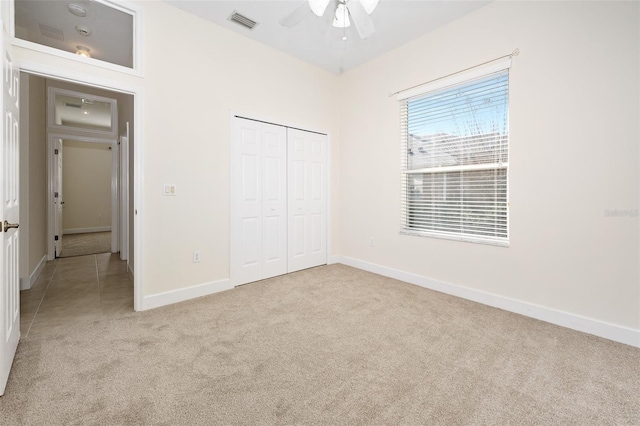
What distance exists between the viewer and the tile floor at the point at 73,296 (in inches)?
97.9

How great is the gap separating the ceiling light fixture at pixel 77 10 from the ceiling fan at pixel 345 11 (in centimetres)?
197

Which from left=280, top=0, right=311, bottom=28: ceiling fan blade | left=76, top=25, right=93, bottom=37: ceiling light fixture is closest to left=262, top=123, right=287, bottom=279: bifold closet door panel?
left=280, top=0, right=311, bottom=28: ceiling fan blade

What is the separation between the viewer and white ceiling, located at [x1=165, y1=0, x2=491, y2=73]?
9.44 feet

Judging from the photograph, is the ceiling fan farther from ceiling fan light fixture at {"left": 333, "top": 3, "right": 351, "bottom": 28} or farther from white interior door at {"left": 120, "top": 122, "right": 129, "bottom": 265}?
white interior door at {"left": 120, "top": 122, "right": 129, "bottom": 265}

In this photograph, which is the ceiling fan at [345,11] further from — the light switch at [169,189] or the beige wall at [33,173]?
the beige wall at [33,173]

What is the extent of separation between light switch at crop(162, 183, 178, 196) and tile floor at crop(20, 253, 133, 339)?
118 cm

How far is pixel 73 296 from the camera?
3.11 metres

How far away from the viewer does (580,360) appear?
1.94 m

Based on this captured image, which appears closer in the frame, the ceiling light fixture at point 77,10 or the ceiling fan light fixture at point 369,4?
the ceiling fan light fixture at point 369,4

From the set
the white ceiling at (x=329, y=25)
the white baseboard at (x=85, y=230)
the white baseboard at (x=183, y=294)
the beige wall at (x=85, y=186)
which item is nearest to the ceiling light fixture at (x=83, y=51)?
the white ceiling at (x=329, y=25)

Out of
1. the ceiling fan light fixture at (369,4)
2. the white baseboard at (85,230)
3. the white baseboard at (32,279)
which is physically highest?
the ceiling fan light fixture at (369,4)

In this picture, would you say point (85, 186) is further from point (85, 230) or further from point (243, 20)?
point (243, 20)

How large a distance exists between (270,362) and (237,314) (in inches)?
34.7

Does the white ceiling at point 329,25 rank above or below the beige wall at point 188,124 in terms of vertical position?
above
